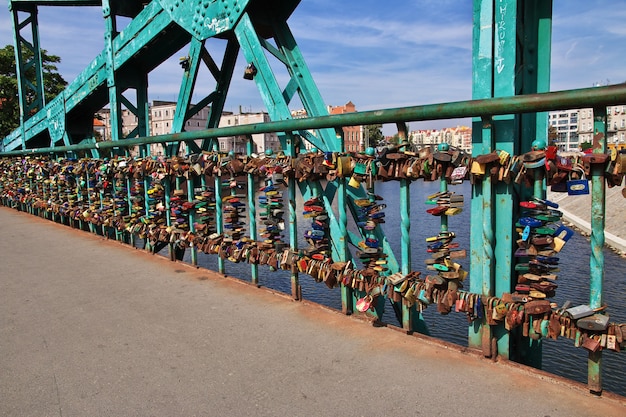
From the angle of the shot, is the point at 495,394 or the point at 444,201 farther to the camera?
the point at 444,201

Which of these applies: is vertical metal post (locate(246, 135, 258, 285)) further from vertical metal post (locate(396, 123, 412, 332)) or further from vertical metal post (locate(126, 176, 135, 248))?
vertical metal post (locate(126, 176, 135, 248))

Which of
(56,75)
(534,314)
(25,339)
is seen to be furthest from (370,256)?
(56,75)

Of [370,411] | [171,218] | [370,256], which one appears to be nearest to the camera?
[370,411]

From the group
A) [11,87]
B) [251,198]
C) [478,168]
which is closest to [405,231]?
[478,168]

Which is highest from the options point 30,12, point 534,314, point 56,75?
point 56,75

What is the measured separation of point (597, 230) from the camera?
212 centimetres

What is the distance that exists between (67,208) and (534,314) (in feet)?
25.1

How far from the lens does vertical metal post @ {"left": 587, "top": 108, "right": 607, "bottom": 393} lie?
6.72 ft

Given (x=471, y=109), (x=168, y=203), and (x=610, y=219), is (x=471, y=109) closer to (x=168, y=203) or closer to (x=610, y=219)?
(x=168, y=203)

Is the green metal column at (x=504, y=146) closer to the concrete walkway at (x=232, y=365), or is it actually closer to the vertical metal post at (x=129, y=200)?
the concrete walkway at (x=232, y=365)

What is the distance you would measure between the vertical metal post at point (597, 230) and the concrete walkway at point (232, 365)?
0.36 feet

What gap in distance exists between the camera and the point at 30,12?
13.0 m

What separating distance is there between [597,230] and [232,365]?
6.29 ft

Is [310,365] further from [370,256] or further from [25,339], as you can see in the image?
[25,339]
